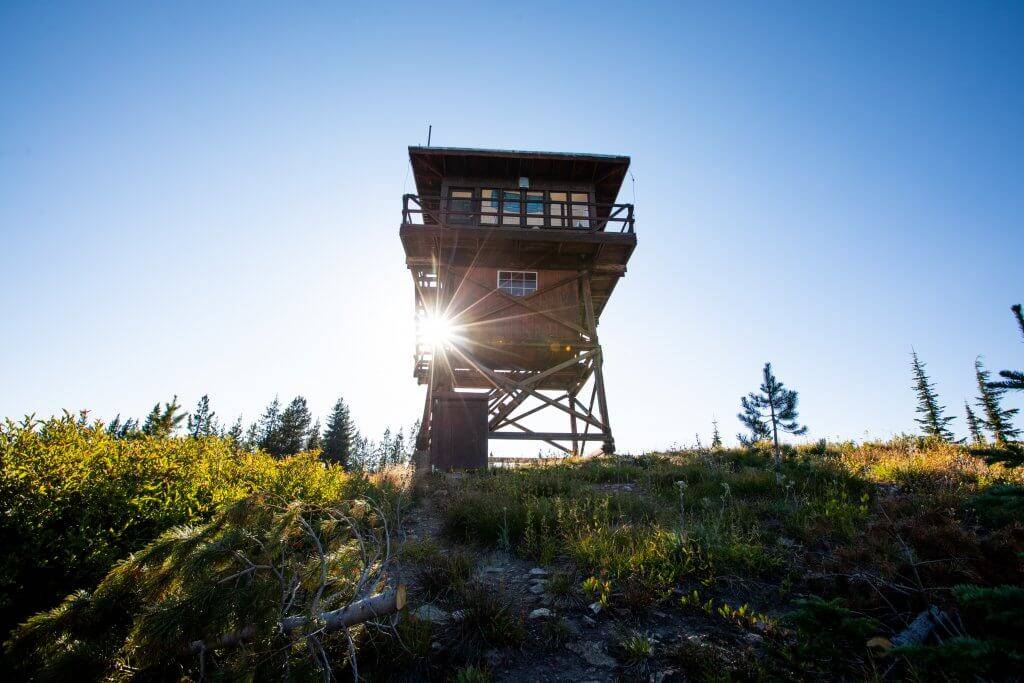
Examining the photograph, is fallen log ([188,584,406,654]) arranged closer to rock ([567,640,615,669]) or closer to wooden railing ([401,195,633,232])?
rock ([567,640,615,669])

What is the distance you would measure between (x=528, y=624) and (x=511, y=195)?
45.6ft

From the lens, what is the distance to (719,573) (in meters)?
5.00

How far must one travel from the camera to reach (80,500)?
4.55 metres

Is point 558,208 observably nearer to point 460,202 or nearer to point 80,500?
point 460,202

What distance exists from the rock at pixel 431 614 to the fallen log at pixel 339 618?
607 millimetres

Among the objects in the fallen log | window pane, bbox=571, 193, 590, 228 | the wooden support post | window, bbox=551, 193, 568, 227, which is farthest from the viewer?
window pane, bbox=571, 193, 590, 228

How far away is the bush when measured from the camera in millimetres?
3973

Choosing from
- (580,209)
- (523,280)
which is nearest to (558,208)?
(580,209)

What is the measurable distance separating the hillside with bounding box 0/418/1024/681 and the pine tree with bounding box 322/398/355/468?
127 feet

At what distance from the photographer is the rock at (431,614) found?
4.17m

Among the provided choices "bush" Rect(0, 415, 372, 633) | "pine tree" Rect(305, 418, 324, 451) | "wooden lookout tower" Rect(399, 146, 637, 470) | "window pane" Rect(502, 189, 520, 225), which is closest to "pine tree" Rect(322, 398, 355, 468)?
"pine tree" Rect(305, 418, 324, 451)

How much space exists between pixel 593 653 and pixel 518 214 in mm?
12379

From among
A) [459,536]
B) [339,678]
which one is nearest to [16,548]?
[339,678]

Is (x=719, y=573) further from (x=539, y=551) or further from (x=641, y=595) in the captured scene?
(x=539, y=551)
